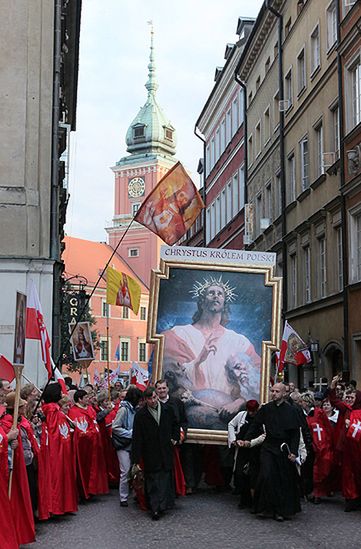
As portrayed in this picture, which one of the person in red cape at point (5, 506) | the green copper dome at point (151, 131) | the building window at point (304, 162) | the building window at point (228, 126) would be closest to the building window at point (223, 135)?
the building window at point (228, 126)

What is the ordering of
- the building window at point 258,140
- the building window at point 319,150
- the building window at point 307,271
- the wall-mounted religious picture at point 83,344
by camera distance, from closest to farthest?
the wall-mounted religious picture at point 83,344
the building window at point 319,150
the building window at point 307,271
the building window at point 258,140

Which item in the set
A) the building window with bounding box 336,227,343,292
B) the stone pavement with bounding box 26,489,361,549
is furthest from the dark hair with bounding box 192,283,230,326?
the building window with bounding box 336,227,343,292

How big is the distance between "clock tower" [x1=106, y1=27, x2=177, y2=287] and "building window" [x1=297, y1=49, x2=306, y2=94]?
71075mm

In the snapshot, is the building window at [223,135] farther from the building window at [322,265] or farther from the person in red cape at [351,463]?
the person in red cape at [351,463]

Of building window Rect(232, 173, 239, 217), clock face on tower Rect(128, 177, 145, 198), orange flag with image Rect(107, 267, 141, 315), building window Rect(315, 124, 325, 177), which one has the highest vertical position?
clock face on tower Rect(128, 177, 145, 198)

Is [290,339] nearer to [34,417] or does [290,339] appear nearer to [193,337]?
[193,337]

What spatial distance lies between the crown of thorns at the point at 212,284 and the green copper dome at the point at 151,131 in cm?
10329

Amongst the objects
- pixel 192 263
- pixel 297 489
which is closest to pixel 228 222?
pixel 192 263

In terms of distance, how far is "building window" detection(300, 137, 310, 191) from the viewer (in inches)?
1138

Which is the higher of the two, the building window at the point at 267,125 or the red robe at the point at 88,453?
the building window at the point at 267,125

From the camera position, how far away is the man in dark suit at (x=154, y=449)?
39.2 feet

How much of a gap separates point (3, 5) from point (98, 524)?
14119mm

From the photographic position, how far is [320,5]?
27578mm

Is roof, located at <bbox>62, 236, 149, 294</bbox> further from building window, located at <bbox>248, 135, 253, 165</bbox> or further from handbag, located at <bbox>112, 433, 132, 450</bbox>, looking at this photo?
handbag, located at <bbox>112, 433, 132, 450</bbox>
